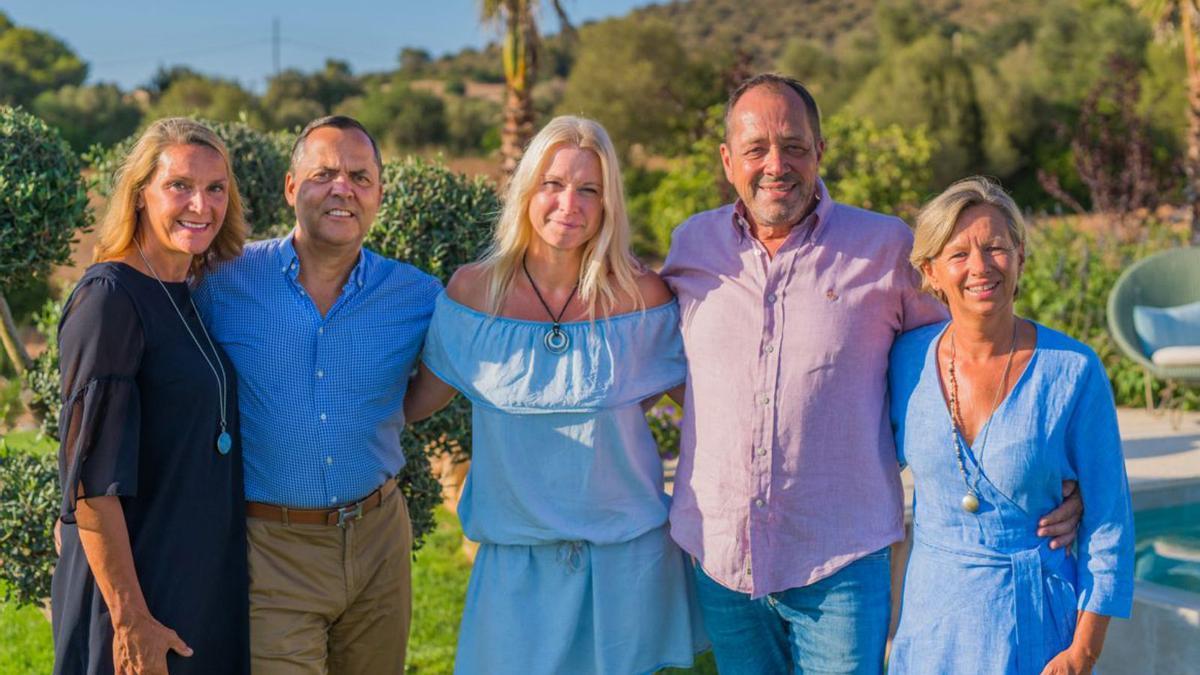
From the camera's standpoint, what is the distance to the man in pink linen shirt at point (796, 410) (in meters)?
2.67

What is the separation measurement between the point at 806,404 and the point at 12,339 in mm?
3102

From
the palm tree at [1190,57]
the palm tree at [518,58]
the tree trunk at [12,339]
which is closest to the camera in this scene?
the tree trunk at [12,339]

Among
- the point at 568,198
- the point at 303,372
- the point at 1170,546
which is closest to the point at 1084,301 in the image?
the point at 1170,546

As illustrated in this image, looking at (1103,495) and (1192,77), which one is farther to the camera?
(1192,77)

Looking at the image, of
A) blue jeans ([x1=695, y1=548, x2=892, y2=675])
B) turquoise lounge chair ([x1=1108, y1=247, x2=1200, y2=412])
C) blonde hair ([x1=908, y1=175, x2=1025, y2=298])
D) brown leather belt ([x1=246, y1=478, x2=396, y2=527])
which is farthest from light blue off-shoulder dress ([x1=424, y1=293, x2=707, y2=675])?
turquoise lounge chair ([x1=1108, y1=247, x2=1200, y2=412])

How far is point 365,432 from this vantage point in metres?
2.93

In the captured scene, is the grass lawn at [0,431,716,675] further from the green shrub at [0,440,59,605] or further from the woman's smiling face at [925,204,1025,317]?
the woman's smiling face at [925,204,1025,317]

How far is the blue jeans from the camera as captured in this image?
2680 mm

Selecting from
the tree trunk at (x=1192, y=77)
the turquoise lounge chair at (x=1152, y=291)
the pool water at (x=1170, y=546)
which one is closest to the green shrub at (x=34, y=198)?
the pool water at (x=1170, y=546)

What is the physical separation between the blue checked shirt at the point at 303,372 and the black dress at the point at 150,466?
84mm

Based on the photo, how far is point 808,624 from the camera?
2.72 metres

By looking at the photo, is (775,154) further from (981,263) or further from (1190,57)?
(1190,57)

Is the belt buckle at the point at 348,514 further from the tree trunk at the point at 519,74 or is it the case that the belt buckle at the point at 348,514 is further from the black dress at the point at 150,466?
the tree trunk at the point at 519,74

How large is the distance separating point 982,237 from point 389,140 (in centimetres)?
2933
